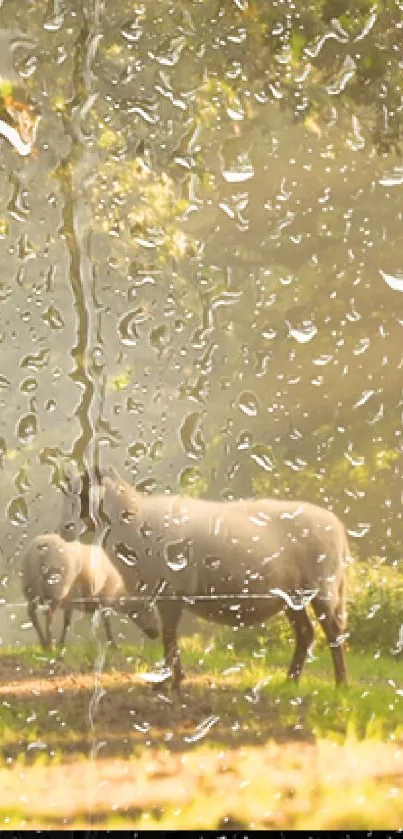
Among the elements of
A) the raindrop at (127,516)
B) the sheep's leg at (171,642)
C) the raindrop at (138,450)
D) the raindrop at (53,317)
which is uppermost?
the raindrop at (53,317)

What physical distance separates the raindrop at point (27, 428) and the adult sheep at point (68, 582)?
15cm

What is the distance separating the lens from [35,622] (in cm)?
141

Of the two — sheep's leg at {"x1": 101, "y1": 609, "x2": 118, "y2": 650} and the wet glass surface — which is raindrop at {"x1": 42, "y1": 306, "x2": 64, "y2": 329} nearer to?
the wet glass surface

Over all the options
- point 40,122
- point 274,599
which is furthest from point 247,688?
point 40,122

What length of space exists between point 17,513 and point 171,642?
30 cm

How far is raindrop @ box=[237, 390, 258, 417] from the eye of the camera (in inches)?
56.1

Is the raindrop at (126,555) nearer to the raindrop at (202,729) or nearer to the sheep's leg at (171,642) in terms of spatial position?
the sheep's leg at (171,642)

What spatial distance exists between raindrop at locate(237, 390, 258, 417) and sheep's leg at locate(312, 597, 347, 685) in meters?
0.30

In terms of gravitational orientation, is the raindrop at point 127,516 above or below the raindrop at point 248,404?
below

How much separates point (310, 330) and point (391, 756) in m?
0.64

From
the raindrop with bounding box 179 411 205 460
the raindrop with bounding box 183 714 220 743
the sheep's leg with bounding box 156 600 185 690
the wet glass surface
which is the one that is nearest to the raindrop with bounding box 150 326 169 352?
the wet glass surface

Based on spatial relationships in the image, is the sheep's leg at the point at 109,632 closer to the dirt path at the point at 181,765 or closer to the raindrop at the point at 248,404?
the dirt path at the point at 181,765

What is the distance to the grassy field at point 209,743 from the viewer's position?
139cm

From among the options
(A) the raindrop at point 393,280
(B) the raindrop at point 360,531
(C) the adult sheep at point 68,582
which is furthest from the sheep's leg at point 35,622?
(A) the raindrop at point 393,280
